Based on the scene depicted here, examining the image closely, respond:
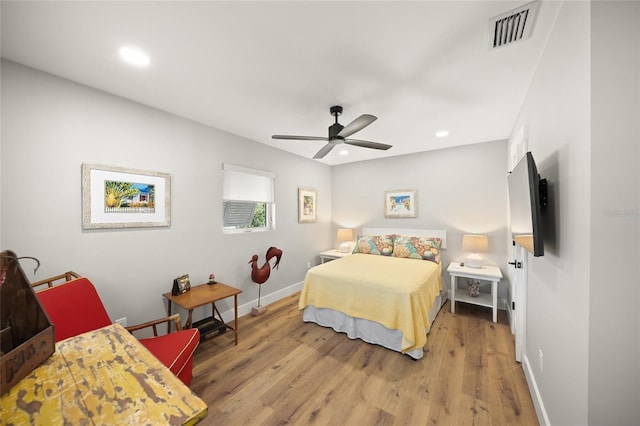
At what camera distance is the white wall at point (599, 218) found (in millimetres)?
906

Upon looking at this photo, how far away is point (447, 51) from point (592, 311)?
1695 millimetres

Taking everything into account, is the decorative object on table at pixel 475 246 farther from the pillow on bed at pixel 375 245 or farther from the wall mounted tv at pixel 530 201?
the wall mounted tv at pixel 530 201

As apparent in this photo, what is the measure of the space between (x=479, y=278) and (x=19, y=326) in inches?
158

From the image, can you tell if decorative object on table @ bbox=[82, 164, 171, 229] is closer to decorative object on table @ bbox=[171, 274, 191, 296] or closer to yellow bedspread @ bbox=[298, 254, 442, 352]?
decorative object on table @ bbox=[171, 274, 191, 296]

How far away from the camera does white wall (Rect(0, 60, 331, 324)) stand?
1.75 metres

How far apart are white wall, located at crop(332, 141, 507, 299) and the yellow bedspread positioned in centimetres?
100

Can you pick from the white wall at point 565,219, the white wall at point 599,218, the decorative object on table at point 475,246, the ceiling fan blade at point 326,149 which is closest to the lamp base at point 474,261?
the decorative object on table at point 475,246

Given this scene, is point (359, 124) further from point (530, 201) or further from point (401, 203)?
point (401, 203)

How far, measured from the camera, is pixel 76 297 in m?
1.65

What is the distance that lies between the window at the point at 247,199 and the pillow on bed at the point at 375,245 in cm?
165

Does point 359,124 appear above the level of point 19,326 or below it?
above

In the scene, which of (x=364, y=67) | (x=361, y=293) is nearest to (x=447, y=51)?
(x=364, y=67)

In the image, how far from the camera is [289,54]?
1.68 m

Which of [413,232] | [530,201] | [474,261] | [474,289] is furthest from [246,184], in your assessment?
[474,289]
